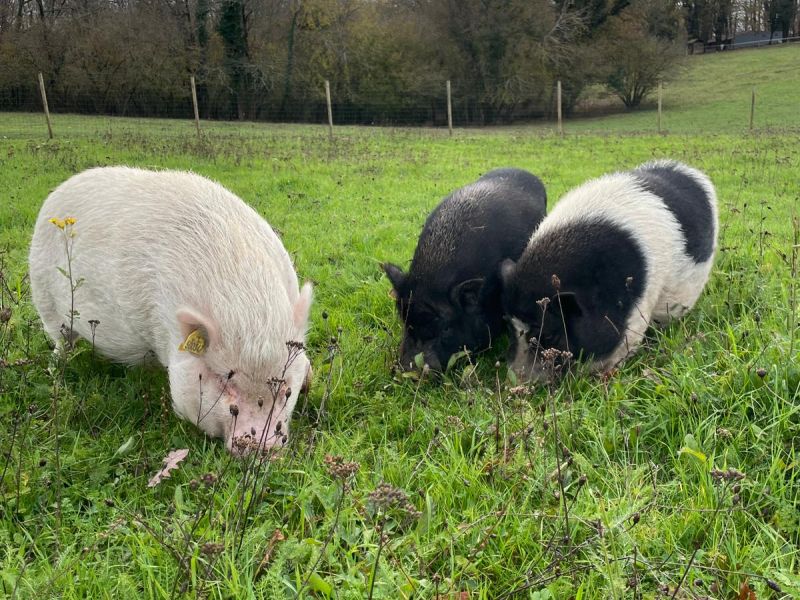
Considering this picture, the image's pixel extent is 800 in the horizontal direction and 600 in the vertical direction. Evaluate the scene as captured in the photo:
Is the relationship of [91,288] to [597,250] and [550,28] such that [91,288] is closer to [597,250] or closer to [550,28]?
[597,250]

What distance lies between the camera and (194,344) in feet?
9.81

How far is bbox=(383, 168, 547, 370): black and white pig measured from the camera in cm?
416

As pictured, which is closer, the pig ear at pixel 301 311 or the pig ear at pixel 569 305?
the pig ear at pixel 301 311

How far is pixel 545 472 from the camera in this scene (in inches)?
105

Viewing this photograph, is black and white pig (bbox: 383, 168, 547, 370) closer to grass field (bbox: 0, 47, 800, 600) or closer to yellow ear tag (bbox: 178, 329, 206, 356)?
grass field (bbox: 0, 47, 800, 600)

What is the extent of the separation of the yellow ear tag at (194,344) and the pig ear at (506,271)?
1903 millimetres

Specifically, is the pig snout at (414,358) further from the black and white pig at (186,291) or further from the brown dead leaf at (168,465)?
the brown dead leaf at (168,465)

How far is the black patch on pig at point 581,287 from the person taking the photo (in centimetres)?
381

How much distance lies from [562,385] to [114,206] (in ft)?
8.74

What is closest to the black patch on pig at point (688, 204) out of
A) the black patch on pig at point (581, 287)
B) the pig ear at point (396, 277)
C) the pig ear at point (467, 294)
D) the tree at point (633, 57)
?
the black patch on pig at point (581, 287)

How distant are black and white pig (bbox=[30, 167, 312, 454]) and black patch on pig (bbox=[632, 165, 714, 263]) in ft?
8.67

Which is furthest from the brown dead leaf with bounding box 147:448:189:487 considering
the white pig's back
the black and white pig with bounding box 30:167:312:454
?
the white pig's back

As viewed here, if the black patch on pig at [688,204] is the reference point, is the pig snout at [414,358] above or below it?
below

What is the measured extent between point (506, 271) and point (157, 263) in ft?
6.72
